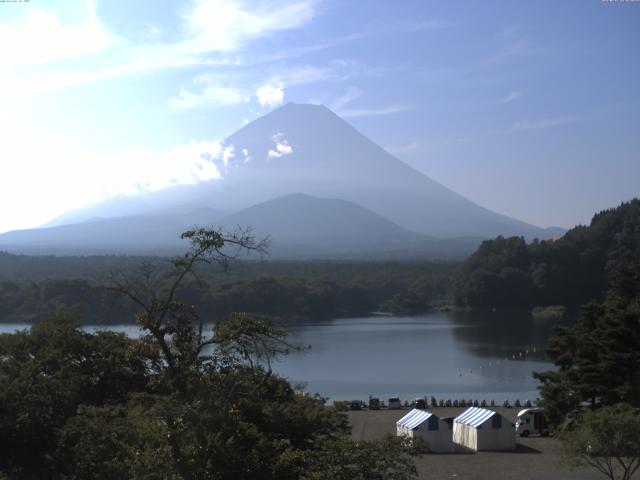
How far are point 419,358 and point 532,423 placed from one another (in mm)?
9998

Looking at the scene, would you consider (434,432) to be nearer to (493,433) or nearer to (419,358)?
(493,433)

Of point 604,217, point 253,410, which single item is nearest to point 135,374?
point 253,410

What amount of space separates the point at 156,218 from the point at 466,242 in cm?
4060

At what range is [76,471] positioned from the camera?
506 cm

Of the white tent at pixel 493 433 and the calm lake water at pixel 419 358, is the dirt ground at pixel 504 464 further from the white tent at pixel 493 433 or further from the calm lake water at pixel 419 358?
the calm lake water at pixel 419 358

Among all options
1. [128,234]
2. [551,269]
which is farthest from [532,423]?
[128,234]

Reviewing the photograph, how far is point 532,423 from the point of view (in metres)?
10.9

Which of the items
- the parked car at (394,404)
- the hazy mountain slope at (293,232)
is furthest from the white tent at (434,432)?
the hazy mountain slope at (293,232)

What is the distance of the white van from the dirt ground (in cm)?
35

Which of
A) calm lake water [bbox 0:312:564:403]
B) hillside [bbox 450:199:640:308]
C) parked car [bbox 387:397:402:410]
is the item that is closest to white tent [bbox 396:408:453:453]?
parked car [bbox 387:397:402:410]

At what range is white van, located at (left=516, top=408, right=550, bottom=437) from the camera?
35.6 feet

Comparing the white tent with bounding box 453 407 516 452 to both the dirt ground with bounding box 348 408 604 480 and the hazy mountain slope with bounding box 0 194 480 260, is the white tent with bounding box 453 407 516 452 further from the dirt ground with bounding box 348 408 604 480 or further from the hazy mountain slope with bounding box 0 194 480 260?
the hazy mountain slope with bounding box 0 194 480 260

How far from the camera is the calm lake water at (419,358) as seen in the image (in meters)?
16.7

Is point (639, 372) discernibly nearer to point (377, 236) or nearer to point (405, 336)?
point (405, 336)
